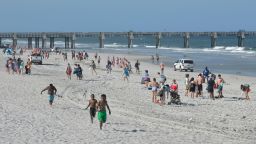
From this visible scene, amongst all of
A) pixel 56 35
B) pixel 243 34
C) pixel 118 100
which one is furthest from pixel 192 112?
pixel 243 34

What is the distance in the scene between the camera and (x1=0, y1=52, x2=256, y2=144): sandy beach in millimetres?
12883

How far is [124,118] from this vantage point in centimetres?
1622

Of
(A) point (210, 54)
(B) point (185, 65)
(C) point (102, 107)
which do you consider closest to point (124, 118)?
(C) point (102, 107)

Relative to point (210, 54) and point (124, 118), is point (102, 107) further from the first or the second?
point (210, 54)

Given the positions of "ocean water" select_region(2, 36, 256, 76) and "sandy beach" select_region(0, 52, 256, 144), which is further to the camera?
"ocean water" select_region(2, 36, 256, 76)

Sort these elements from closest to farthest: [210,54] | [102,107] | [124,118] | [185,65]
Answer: [102,107]
[124,118]
[185,65]
[210,54]

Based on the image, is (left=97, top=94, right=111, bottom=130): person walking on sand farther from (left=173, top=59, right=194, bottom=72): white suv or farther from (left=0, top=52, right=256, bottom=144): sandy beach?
(left=173, top=59, right=194, bottom=72): white suv

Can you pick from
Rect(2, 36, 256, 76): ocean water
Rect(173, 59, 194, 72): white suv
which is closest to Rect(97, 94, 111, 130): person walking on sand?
Rect(173, 59, 194, 72): white suv

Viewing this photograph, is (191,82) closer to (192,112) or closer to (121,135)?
(192,112)

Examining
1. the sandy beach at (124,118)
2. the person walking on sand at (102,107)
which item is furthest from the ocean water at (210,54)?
the person walking on sand at (102,107)

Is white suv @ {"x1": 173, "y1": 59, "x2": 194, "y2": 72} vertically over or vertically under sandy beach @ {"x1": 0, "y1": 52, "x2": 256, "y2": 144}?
over

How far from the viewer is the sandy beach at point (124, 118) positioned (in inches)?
507

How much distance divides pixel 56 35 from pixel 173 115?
81892mm

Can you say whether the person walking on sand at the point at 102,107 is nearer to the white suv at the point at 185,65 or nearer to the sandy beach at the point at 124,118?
the sandy beach at the point at 124,118
